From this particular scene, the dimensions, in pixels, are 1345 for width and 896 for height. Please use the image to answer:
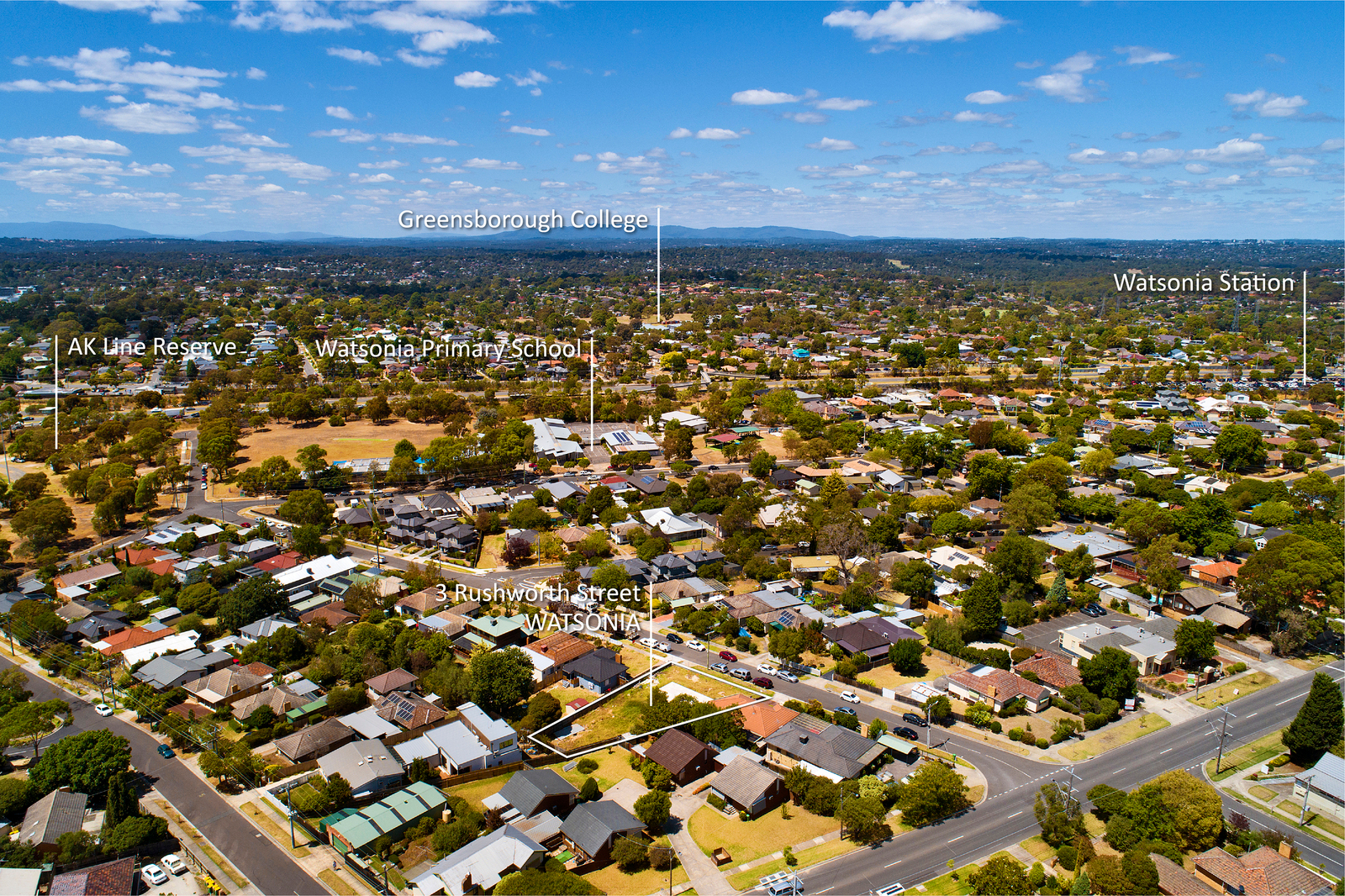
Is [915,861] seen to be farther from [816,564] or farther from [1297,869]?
[816,564]

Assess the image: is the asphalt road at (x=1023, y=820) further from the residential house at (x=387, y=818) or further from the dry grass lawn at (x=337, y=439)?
the dry grass lawn at (x=337, y=439)

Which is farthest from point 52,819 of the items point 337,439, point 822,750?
point 337,439

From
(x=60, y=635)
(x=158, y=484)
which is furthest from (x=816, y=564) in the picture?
(x=158, y=484)

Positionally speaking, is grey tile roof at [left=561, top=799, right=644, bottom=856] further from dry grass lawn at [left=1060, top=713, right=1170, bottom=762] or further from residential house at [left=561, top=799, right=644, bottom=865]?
dry grass lawn at [left=1060, top=713, right=1170, bottom=762]

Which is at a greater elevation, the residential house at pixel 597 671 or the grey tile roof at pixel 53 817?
the residential house at pixel 597 671

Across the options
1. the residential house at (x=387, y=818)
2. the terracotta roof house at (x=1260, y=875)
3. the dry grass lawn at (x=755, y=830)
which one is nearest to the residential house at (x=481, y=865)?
the residential house at (x=387, y=818)

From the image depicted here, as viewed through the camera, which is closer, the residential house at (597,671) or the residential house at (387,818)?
the residential house at (387,818)
